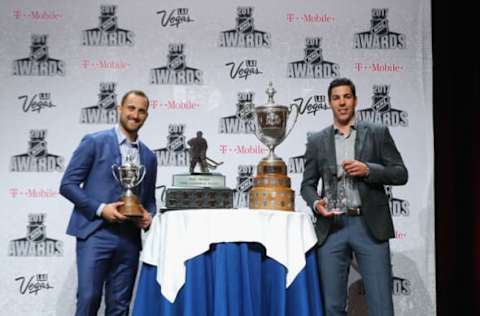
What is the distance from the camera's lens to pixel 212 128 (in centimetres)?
514

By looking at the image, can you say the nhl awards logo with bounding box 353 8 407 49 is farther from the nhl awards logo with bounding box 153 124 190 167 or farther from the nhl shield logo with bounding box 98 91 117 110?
the nhl shield logo with bounding box 98 91 117 110

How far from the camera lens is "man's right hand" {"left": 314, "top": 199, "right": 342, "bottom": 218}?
12.0 ft

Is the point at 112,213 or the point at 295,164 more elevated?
the point at 295,164

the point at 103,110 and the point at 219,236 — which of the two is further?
the point at 103,110

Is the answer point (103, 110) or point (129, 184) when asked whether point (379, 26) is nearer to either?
point (103, 110)

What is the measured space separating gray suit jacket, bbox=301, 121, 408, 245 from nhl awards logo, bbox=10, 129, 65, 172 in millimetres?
2052

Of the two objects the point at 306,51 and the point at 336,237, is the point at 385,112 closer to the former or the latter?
the point at 306,51

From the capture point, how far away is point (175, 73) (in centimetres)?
518

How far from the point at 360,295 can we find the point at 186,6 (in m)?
2.54

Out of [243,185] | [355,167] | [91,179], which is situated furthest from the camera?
[243,185]

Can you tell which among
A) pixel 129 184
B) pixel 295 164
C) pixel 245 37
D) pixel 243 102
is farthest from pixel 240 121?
pixel 129 184

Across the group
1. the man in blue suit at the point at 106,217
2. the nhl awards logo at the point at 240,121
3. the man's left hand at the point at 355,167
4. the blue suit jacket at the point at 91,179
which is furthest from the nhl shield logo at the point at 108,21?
the man's left hand at the point at 355,167

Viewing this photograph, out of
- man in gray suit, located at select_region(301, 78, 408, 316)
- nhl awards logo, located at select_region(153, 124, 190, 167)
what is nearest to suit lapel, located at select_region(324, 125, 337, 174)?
man in gray suit, located at select_region(301, 78, 408, 316)

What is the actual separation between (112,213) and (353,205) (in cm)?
134
